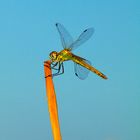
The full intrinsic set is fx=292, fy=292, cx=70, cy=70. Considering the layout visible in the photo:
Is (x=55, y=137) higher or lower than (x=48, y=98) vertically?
lower

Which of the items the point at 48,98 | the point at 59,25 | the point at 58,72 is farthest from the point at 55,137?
the point at 59,25

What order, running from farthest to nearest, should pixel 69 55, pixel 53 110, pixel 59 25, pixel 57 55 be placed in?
pixel 59 25, pixel 69 55, pixel 57 55, pixel 53 110

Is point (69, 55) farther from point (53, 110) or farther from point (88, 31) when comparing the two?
point (53, 110)

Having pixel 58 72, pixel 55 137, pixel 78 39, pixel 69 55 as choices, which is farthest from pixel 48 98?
pixel 78 39

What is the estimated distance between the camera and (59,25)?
635 centimetres

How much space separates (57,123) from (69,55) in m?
3.33

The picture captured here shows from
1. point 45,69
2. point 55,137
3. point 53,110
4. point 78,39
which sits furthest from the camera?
point 78,39

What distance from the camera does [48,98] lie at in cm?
263

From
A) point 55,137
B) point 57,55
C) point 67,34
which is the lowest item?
point 55,137

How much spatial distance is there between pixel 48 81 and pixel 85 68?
13.4ft

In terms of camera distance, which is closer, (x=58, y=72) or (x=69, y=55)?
(x=58, y=72)

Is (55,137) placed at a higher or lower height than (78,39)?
lower

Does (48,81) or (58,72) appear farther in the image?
(58,72)

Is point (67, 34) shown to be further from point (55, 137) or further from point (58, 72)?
point (55, 137)
